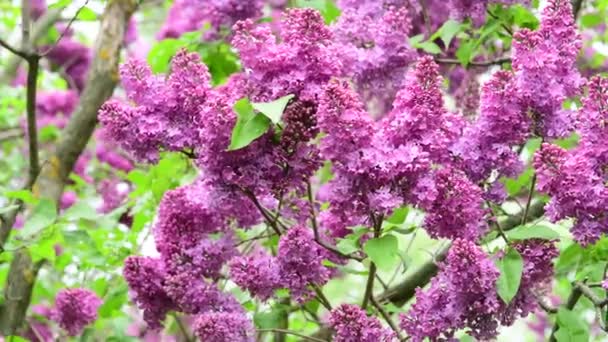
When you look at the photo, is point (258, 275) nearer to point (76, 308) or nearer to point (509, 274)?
point (509, 274)

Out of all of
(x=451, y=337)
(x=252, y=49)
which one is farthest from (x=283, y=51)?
(x=451, y=337)

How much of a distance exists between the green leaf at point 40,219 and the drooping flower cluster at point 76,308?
435 millimetres

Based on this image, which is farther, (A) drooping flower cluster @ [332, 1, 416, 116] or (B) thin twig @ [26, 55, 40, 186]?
(B) thin twig @ [26, 55, 40, 186]

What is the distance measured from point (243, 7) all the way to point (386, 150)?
137cm

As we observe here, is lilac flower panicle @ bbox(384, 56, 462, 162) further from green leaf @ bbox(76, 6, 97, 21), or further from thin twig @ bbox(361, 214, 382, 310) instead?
green leaf @ bbox(76, 6, 97, 21)

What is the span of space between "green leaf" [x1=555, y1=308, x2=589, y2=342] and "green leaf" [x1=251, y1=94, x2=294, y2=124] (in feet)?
3.11

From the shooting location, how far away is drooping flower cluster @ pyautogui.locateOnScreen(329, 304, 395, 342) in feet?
6.89

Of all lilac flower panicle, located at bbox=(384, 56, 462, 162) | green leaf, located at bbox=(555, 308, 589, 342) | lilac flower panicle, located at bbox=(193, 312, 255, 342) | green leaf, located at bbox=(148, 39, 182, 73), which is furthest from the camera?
green leaf, located at bbox=(148, 39, 182, 73)

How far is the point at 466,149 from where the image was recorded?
2.18m

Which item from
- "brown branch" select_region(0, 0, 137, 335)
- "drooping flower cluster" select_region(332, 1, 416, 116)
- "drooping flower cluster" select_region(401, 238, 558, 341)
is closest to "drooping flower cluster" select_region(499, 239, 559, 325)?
"drooping flower cluster" select_region(401, 238, 558, 341)

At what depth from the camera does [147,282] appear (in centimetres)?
252

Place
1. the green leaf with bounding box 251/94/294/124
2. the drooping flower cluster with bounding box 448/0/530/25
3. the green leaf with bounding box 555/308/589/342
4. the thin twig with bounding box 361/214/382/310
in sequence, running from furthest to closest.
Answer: the drooping flower cluster with bounding box 448/0/530/25, the green leaf with bounding box 555/308/589/342, the thin twig with bounding box 361/214/382/310, the green leaf with bounding box 251/94/294/124

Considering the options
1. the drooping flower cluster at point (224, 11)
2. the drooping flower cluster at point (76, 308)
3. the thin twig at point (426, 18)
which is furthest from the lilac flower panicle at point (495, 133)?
the drooping flower cluster at point (76, 308)

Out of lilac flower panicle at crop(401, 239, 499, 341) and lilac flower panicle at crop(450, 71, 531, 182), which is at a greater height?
lilac flower panicle at crop(450, 71, 531, 182)
